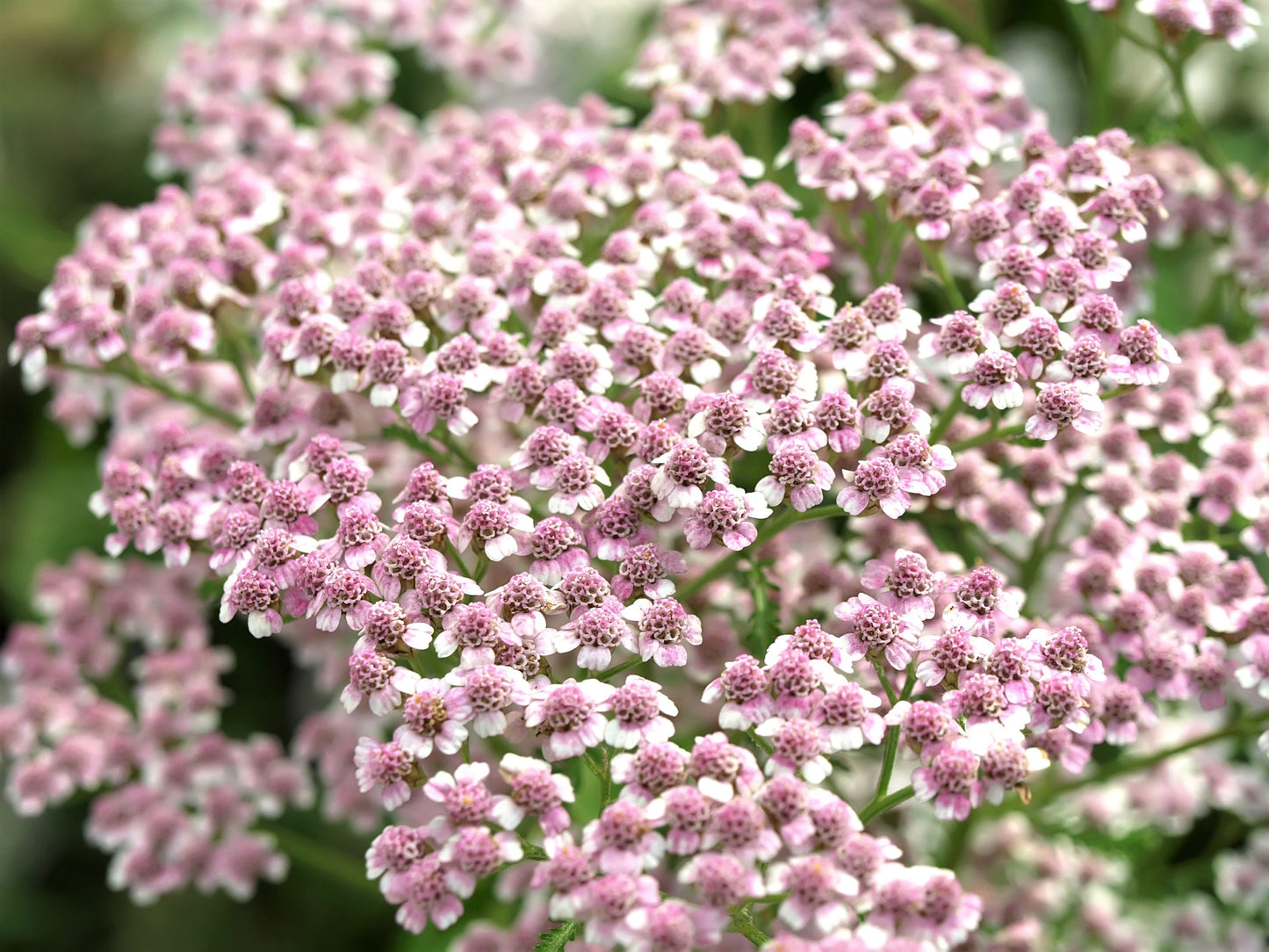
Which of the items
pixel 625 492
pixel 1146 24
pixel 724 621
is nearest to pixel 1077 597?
pixel 724 621

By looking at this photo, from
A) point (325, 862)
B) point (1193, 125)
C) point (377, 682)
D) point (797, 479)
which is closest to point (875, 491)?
point (797, 479)

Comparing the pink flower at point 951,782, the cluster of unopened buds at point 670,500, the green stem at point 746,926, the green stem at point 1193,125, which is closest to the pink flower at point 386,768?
the cluster of unopened buds at point 670,500

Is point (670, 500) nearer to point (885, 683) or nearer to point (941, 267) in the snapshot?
point (885, 683)

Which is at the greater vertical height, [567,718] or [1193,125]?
[1193,125]

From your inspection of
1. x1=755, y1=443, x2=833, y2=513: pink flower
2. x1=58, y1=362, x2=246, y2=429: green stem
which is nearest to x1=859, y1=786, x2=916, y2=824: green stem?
x1=755, y1=443, x2=833, y2=513: pink flower

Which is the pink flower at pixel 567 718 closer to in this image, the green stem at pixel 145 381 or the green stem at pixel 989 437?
the green stem at pixel 989 437

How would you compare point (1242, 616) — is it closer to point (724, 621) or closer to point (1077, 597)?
point (1077, 597)

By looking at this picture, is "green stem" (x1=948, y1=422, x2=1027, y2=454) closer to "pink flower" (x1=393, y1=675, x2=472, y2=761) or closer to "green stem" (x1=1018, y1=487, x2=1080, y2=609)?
"green stem" (x1=1018, y1=487, x2=1080, y2=609)
